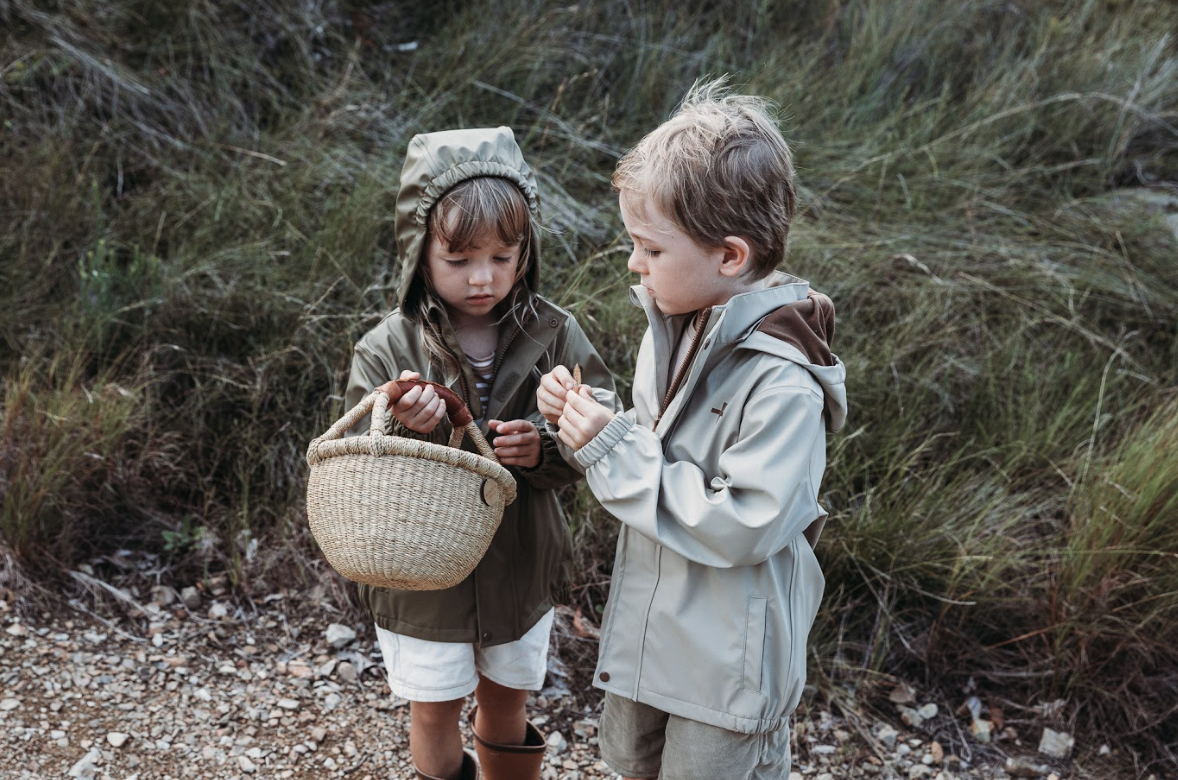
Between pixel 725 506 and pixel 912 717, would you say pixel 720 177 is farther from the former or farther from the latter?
pixel 912 717

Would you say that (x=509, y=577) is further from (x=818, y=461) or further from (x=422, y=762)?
(x=818, y=461)

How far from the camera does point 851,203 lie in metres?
4.59

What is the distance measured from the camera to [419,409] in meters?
2.03

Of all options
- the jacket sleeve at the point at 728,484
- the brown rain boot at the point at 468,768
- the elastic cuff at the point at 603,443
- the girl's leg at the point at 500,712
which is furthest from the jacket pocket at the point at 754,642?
the brown rain boot at the point at 468,768

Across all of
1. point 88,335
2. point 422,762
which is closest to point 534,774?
point 422,762

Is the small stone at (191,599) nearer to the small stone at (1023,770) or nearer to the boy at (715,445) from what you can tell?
the boy at (715,445)

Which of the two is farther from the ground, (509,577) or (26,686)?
(509,577)

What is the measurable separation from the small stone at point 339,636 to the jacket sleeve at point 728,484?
178 cm

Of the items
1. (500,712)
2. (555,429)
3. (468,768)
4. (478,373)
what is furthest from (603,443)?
(468,768)

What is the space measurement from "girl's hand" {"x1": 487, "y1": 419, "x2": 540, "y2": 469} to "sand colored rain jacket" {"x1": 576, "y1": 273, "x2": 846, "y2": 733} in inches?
10.3

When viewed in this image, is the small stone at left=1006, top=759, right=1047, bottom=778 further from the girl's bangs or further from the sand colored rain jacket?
the girl's bangs

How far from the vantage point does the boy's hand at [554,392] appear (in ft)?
6.38

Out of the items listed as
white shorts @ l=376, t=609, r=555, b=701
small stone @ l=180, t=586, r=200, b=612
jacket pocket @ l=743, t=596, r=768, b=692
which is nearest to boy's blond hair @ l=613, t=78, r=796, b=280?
jacket pocket @ l=743, t=596, r=768, b=692

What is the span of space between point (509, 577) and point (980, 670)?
174 cm
